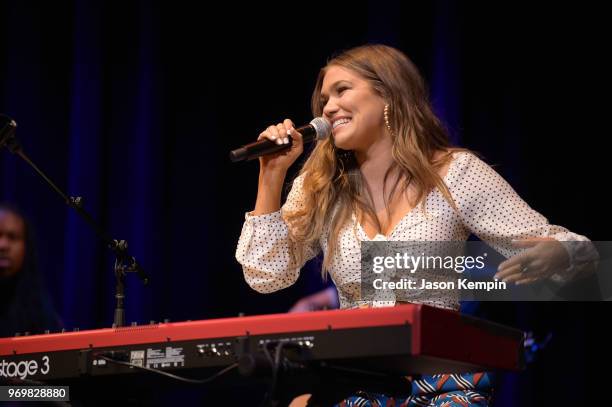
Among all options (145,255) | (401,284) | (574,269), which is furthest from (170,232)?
(574,269)

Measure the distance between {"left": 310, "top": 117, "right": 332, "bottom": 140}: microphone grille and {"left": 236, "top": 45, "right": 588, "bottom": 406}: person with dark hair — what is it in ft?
0.31

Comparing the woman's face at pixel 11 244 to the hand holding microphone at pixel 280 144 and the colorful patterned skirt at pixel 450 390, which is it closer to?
the hand holding microphone at pixel 280 144

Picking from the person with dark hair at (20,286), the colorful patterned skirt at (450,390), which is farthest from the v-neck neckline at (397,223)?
the person with dark hair at (20,286)

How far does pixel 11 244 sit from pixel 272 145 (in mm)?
1508

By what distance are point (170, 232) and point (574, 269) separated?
2.03m

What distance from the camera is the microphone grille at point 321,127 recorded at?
89.5 inches

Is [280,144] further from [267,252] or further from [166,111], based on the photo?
[166,111]

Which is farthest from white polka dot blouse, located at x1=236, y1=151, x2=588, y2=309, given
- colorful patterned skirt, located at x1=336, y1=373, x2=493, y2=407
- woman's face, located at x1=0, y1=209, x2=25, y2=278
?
woman's face, located at x1=0, y1=209, x2=25, y2=278

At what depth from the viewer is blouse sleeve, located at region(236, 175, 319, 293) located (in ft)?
7.41

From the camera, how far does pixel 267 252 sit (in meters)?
2.28

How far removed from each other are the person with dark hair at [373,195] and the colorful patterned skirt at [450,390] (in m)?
0.02

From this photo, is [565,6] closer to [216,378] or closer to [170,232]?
[170,232]

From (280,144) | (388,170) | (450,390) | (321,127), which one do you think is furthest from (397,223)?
(450,390)

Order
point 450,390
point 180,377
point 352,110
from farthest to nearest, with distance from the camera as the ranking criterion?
point 352,110
point 450,390
point 180,377
